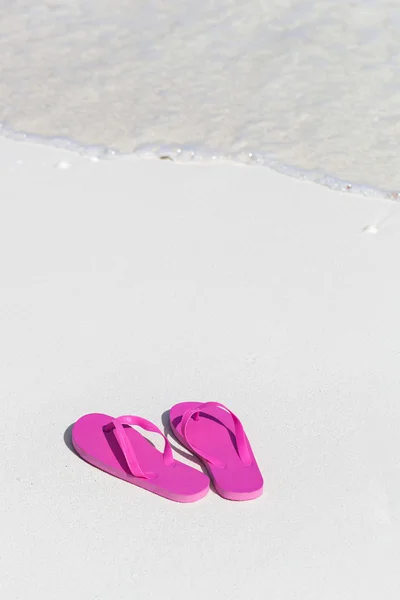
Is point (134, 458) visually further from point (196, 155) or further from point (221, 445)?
point (196, 155)

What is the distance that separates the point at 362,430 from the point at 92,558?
67 cm

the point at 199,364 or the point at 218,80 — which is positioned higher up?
the point at 218,80

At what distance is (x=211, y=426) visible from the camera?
183cm

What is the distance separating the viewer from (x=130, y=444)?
5.61 feet

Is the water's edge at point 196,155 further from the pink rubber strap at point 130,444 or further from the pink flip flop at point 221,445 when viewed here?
the pink rubber strap at point 130,444

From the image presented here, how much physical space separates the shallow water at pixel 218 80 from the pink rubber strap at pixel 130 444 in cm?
138

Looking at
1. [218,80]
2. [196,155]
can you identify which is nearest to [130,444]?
[196,155]

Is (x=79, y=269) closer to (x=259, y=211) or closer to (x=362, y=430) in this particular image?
(x=259, y=211)

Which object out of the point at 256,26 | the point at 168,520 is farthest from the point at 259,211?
the point at 256,26

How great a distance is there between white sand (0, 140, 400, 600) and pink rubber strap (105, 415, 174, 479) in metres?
0.05

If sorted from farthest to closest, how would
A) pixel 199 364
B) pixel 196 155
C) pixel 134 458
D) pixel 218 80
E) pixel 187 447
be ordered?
pixel 218 80, pixel 196 155, pixel 199 364, pixel 187 447, pixel 134 458

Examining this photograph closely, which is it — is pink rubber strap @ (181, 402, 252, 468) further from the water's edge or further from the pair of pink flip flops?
the water's edge

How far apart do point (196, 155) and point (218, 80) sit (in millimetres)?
714

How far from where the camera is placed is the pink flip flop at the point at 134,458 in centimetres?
166
